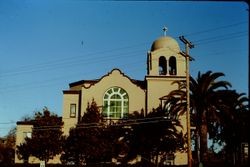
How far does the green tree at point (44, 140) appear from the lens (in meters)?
51.2

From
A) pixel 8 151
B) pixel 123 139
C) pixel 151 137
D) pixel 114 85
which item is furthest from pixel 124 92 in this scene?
pixel 8 151

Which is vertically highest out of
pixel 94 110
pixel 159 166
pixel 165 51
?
pixel 165 51

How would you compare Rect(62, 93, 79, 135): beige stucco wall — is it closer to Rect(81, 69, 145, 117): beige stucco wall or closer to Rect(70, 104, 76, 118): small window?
Rect(70, 104, 76, 118): small window

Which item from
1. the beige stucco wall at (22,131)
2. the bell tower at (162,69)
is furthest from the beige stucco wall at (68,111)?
the bell tower at (162,69)

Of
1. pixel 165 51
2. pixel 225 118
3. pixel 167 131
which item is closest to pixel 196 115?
pixel 225 118

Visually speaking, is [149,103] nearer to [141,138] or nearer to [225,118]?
[141,138]

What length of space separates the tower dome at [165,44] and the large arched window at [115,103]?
7.93 meters

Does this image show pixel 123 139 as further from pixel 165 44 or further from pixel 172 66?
pixel 165 44

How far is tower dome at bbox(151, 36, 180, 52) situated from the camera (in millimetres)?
58312

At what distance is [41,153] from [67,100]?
8294 mm

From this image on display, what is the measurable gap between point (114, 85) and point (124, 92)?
1.56 meters

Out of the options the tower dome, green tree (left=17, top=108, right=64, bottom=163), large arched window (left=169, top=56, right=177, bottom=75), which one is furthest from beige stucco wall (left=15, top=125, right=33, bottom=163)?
large arched window (left=169, top=56, right=177, bottom=75)

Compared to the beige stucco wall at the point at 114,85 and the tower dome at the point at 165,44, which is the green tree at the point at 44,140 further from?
the tower dome at the point at 165,44

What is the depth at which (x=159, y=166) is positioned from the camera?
46031mm
